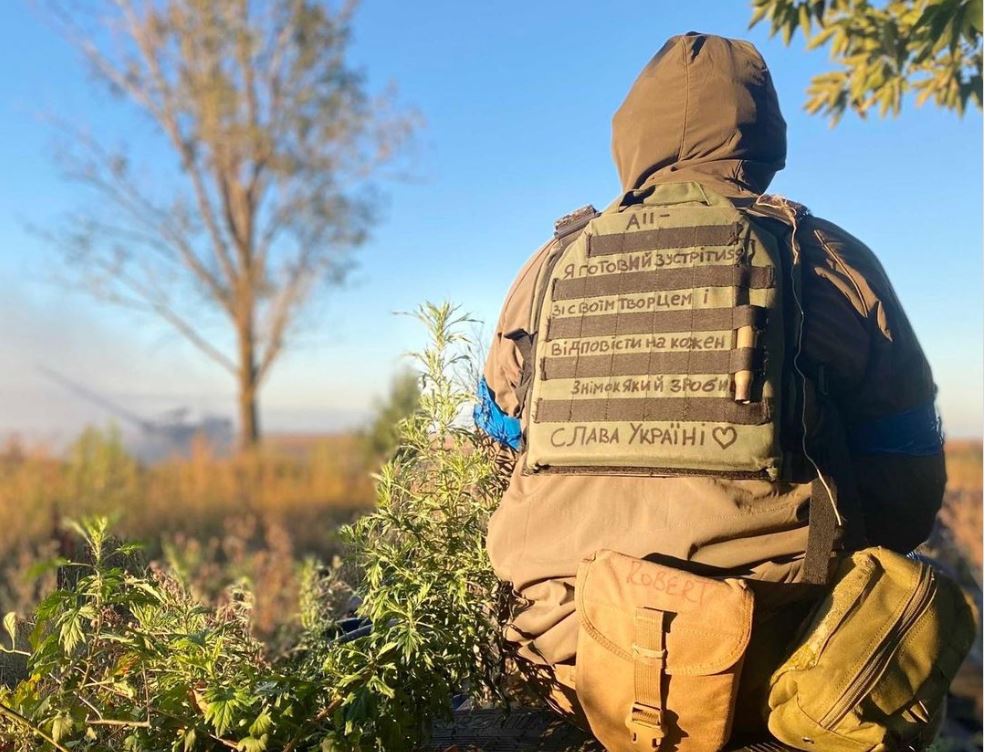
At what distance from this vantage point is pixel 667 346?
175 cm

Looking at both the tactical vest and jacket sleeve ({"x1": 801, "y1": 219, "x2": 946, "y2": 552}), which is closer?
the tactical vest

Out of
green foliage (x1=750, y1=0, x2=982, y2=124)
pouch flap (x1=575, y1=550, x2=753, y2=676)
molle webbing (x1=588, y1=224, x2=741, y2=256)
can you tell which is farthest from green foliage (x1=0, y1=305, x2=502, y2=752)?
green foliage (x1=750, y1=0, x2=982, y2=124)

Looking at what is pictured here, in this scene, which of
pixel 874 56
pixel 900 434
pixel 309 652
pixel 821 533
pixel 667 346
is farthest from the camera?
pixel 874 56

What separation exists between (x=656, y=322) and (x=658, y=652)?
2.21ft

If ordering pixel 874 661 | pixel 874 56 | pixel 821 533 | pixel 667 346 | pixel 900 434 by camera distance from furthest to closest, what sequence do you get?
pixel 874 56 → pixel 900 434 → pixel 667 346 → pixel 821 533 → pixel 874 661

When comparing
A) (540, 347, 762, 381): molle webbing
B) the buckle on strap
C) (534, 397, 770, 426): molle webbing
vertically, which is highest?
(540, 347, 762, 381): molle webbing

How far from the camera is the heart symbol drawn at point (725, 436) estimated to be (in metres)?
1.63

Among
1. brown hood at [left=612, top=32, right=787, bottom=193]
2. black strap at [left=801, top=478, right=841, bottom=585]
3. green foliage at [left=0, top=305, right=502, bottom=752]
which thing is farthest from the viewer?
brown hood at [left=612, top=32, right=787, bottom=193]

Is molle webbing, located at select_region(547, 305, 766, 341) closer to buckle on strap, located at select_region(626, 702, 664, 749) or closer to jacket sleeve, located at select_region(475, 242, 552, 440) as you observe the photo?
jacket sleeve, located at select_region(475, 242, 552, 440)

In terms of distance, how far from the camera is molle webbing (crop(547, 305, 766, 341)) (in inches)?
66.5

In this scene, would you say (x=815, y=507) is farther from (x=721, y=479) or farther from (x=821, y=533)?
(x=721, y=479)

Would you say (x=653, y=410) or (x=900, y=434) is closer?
(x=653, y=410)

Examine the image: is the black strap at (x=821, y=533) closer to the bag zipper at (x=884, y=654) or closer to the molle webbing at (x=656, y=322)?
the bag zipper at (x=884, y=654)

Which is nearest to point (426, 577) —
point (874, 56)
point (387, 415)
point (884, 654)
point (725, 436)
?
point (725, 436)
